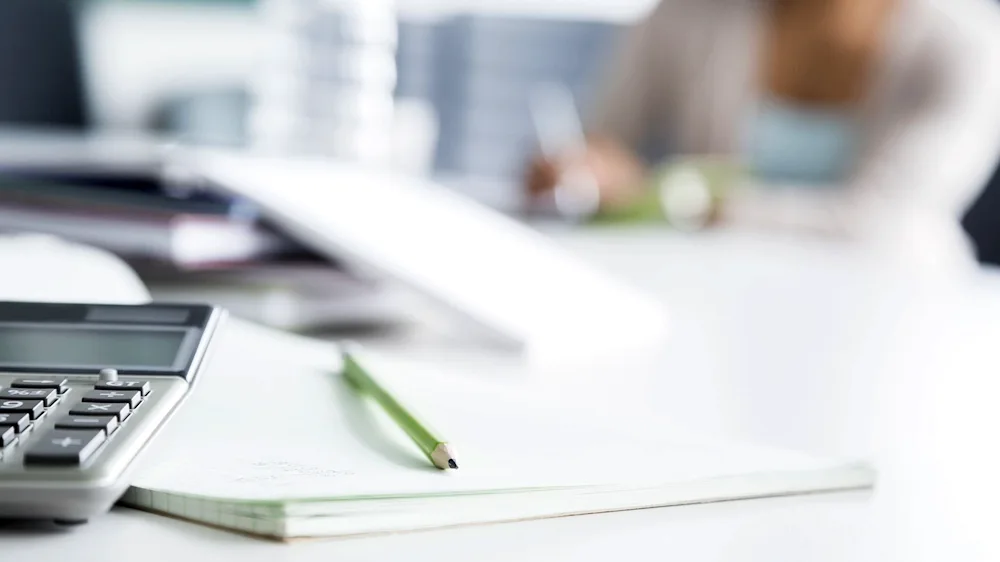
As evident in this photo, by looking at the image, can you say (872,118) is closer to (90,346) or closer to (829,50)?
(829,50)

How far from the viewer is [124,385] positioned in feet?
0.94

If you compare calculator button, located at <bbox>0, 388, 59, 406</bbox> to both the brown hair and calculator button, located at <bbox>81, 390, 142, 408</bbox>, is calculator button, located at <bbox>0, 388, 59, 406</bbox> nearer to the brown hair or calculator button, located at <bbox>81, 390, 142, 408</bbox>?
calculator button, located at <bbox>81, 390, 142, 408</bbox>

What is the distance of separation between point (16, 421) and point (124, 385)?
38 millimetres

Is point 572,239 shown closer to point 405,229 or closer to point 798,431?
point 405,229

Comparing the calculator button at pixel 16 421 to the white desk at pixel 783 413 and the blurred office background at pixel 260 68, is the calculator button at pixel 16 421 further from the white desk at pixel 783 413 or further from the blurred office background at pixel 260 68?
the blurred office background at pixel 260 68

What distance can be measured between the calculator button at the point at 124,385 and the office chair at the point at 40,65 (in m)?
2.83

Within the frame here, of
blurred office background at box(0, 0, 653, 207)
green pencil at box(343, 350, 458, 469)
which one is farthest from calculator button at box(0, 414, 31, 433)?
blurred office background at box(0, 0, 653, 207)

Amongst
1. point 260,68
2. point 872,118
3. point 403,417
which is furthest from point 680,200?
point 260,68

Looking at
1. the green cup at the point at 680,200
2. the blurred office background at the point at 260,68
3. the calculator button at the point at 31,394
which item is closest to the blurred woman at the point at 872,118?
the green cup at the point at 680,200

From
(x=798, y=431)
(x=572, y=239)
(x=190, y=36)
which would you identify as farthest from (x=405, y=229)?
(x=190, y=36)

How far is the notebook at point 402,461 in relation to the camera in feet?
0.85

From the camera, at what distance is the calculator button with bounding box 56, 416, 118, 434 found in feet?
0.83

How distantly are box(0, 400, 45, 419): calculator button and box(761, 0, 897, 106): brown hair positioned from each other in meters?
1.70

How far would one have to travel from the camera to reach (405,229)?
0.55 metres
